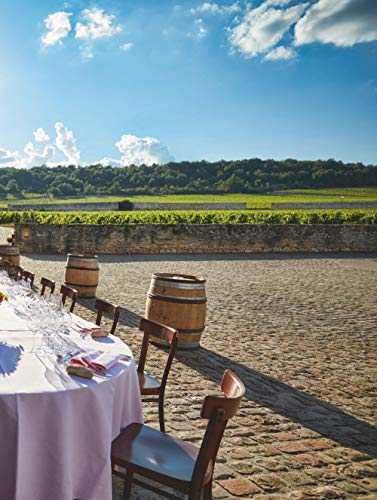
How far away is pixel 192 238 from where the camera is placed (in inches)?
867

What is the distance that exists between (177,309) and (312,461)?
2988 millimetres

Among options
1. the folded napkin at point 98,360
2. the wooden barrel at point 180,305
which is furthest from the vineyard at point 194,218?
the folded napkin at point 98,360

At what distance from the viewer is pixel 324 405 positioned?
4977 mm

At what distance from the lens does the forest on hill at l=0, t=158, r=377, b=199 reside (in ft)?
217

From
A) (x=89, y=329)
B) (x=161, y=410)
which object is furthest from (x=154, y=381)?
(x=89, y=329)

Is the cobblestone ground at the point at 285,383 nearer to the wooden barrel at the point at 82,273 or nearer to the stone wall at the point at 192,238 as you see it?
the wooden barrel at the point at 82,273

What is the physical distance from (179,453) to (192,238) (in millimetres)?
19211

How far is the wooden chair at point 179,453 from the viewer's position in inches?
88.6

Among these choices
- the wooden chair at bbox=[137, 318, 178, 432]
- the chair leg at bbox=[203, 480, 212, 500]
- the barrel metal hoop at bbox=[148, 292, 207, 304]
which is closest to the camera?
the chair leg at bbox=[203, 480, 212, 500]

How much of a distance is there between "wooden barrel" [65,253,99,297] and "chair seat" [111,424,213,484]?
688cm

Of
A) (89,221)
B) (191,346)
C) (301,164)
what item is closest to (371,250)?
(89,221)

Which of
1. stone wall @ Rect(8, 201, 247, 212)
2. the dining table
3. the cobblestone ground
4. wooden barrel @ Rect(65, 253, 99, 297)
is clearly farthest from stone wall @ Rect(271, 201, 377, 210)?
the dining table

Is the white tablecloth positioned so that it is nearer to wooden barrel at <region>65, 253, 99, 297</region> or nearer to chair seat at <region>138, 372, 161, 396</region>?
chair seat at <region>138, 372, 161, 396</region>

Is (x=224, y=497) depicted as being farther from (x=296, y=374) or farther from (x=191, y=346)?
(x=191, y=346)
